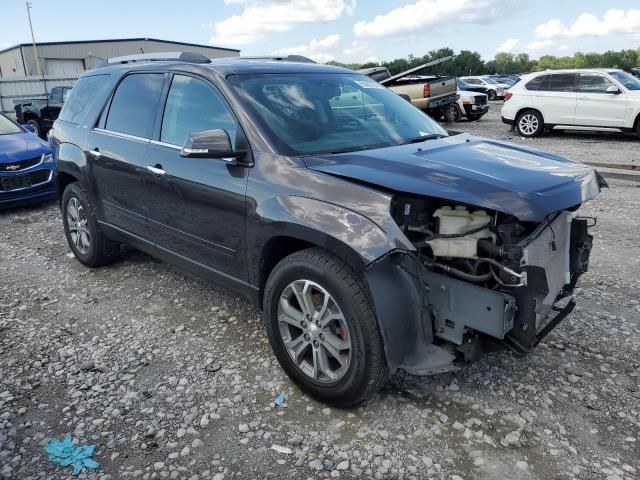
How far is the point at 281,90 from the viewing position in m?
3.54

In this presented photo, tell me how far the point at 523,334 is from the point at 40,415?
8.76 ft

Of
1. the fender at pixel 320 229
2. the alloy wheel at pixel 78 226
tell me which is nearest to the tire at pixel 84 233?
the alloy wheel at pixel 78 226

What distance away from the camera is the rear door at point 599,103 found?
1317cm

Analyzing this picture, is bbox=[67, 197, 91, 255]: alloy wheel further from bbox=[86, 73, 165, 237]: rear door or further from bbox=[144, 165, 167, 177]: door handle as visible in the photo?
bbox=[144, 165, 167, 177]: door handle

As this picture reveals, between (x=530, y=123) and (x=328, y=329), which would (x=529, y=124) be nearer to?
(x=530, y=123)

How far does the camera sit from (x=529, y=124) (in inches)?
574

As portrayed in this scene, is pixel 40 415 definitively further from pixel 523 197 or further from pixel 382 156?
pixel 523 197

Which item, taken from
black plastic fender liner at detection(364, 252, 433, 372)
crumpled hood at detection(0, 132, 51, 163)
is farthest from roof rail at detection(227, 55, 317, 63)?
crumpled hood at detection(0, 132, 51, 163)

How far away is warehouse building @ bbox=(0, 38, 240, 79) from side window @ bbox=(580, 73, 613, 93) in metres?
33.7

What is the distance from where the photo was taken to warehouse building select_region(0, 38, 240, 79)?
43875 mm

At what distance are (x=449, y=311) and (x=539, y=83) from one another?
13486mm

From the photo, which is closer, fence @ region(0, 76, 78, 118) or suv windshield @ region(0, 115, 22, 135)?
suv windshield @ region(0, 115, 22, 135)

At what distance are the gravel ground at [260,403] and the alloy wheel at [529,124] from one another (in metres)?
11.0

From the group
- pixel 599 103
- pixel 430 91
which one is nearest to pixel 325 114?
pixel 599 103
